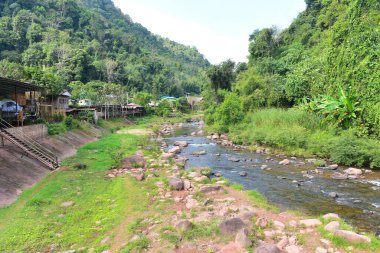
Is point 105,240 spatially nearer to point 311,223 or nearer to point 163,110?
point 311,223

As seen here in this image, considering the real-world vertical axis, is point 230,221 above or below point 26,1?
below

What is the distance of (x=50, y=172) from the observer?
18.1 m

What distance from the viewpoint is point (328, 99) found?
1079 inches

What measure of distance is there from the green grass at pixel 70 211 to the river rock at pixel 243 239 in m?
4.53

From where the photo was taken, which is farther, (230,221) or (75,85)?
(75,85)

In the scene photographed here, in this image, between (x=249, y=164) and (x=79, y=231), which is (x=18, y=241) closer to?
(x=79, y=231)

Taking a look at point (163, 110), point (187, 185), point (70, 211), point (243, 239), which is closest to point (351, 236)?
point (243, 239)

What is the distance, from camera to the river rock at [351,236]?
28.8ft

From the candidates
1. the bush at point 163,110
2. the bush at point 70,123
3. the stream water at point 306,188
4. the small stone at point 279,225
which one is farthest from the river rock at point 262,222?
the bush at point 163,110

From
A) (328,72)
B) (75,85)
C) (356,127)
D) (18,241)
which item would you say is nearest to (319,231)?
(18,241)

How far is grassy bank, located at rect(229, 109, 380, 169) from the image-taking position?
20094mm

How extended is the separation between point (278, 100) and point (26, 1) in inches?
4155

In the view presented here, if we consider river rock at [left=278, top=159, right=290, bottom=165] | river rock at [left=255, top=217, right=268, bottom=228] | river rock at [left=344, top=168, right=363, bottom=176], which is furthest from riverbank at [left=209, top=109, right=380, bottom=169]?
river rock at [left=255, top=217, right=268, bottom=228]

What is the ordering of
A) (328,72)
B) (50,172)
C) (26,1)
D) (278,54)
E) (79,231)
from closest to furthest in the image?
(79,231) → (50,172) → (328,72) → (278,54) → (26,1)
